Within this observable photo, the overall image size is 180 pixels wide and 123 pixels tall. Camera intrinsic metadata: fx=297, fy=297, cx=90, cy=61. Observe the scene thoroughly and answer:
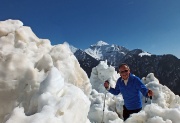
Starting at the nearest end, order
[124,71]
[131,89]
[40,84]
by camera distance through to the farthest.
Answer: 1. [40,84]
2. [124,71]
3. [131,89]

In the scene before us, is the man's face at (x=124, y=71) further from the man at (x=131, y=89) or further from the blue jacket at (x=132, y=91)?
the blue jacket at (x=132, y=91)

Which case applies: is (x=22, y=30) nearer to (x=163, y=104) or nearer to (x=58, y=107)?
(x=58, y=107)

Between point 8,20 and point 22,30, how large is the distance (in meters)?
0.76

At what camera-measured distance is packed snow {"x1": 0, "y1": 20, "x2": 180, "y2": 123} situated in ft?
14.2

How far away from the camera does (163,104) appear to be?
2066cm

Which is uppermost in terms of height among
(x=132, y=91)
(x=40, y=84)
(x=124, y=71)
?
(x=124, y=71)

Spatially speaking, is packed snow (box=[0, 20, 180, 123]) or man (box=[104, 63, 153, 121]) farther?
man (box=[104, 63, 153, 121])

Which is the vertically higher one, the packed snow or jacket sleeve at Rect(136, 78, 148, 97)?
jacket sleeve at Rect(136, 78, 148, 97)

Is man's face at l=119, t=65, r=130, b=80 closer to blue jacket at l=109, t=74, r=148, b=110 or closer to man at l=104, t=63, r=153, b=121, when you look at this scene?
man at l=104, t=63, r=153, b=121

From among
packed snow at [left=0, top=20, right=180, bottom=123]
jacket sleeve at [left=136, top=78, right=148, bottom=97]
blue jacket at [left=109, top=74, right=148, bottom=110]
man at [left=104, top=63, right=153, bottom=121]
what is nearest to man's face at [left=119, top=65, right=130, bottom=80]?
man at [left=104, top=63, right=153, bottom=121]

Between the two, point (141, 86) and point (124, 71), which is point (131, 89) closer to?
point (141, 86)

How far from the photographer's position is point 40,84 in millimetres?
4777

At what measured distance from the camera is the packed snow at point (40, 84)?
14.2 feet

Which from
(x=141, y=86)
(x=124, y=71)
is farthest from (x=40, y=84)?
(x=141, y=86)
